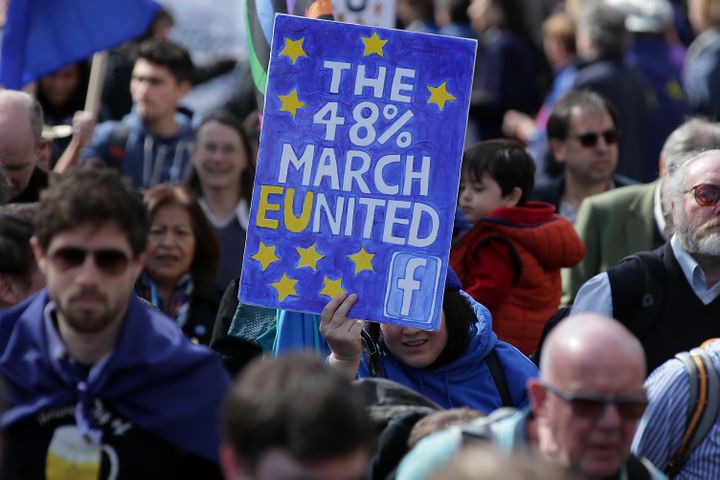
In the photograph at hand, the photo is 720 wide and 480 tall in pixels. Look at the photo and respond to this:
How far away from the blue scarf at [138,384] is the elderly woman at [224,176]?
4409mm

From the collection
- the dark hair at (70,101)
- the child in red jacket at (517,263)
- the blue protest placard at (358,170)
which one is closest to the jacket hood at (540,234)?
the child in red jacket at (517,263)

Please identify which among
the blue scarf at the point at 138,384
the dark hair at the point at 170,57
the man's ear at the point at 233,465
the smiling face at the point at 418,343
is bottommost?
the man's ear at the point at 233,465

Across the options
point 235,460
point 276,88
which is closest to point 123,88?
point 276,88

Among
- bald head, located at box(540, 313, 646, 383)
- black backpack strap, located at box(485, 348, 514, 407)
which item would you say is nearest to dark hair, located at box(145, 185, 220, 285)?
black backpack strap, located at box(485, 348, 514, 407)

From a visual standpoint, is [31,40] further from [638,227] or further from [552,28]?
[552,28]

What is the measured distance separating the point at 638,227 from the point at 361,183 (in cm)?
275

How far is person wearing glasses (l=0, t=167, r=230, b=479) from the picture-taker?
4477 millimetres

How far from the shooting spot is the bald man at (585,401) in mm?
4227

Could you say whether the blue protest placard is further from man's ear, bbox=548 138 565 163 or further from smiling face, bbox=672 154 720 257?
man's ear, bbox=548 138 565 163

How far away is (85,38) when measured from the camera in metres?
8.75

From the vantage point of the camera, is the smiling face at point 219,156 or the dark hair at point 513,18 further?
the dark hair at point 513,18

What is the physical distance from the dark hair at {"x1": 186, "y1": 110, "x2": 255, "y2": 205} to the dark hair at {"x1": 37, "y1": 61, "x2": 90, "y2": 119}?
90cm

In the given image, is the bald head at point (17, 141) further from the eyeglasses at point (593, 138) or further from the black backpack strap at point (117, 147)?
the eyeglasses at point (593, 138)

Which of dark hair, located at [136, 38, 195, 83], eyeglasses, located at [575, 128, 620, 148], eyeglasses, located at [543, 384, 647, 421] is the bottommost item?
eyeglasses, located at [543, 384, 647, 421]
